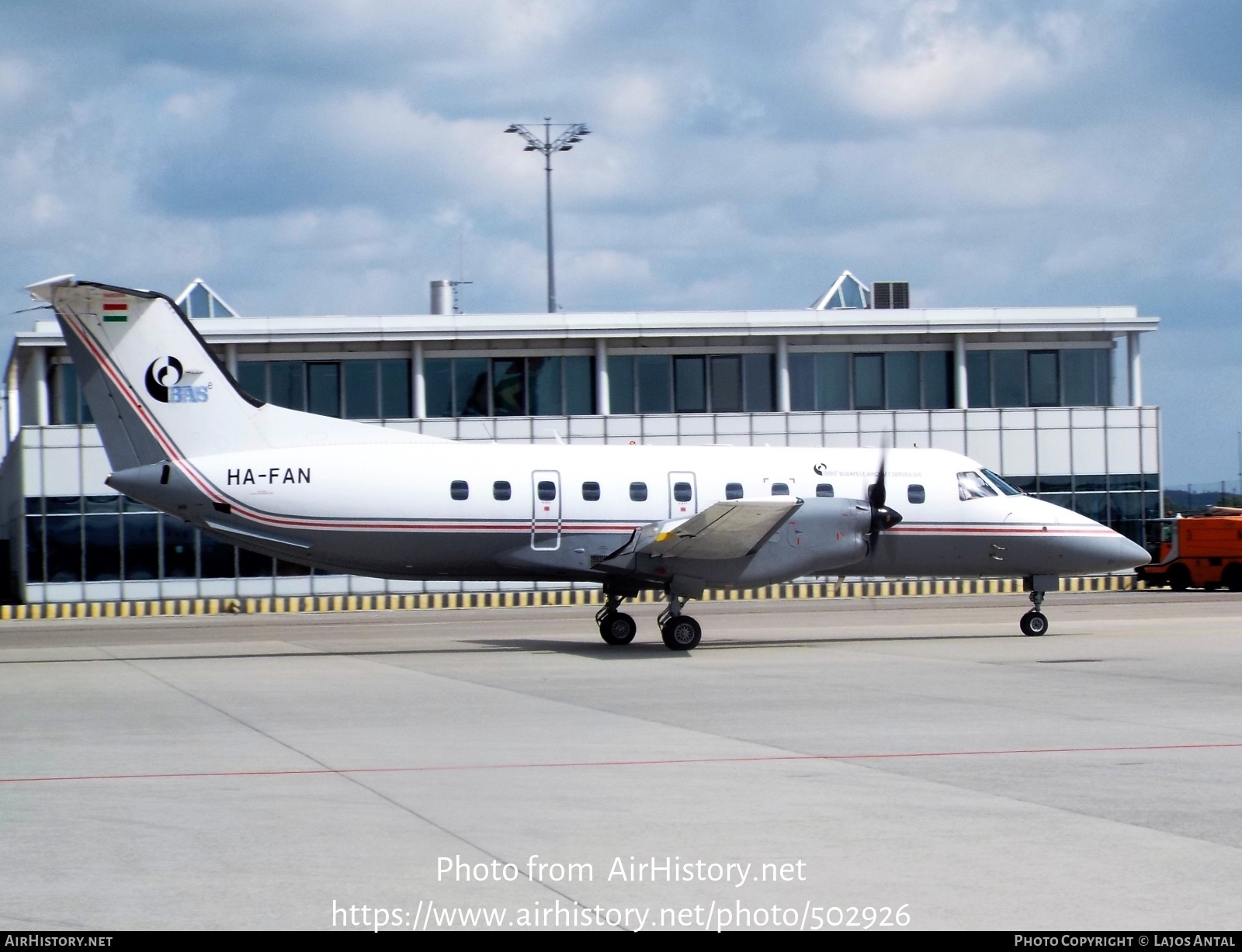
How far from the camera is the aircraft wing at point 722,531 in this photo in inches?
821

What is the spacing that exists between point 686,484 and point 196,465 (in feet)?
25.6

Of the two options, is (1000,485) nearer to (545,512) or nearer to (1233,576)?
(545,512)

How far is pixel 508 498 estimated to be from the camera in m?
22.7

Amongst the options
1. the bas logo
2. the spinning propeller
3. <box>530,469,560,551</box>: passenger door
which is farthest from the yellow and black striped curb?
the bas logo

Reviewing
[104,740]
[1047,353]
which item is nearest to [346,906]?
[104,740]

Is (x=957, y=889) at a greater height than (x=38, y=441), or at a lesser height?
lesser

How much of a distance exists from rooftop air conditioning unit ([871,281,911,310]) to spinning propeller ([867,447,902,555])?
3440 centimetres

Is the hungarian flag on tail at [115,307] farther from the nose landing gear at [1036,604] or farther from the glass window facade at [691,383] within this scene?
the glass window facade at [691,383]

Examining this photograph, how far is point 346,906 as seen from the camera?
634 cm

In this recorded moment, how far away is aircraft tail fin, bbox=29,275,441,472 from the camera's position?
833 inches

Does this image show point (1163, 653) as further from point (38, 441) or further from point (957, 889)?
point (38, 441)

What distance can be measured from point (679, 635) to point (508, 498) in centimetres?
348

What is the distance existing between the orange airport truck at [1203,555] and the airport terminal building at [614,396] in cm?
493

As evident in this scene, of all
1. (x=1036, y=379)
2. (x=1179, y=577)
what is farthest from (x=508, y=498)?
(x=1036, y=379)
